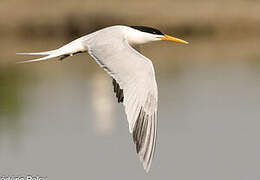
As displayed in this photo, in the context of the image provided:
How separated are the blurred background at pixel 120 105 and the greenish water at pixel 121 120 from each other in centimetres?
2

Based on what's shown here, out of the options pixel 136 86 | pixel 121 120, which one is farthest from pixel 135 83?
pixel 121 120

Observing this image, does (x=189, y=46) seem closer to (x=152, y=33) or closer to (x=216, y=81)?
(x=216, y=81)

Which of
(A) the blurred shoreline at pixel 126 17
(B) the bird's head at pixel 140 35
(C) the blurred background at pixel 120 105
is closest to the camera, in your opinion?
(B) the bird's head at pixel 140 35

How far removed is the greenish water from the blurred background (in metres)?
0.02

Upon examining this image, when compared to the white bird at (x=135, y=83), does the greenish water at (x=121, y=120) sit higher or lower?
lower

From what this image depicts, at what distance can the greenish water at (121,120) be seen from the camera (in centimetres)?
1185

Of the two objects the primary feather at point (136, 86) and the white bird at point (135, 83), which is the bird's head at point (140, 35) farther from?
the primary feather at point (136, 86)

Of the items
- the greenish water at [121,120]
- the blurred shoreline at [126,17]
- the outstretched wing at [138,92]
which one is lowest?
the blurred shoreline at [126,17]

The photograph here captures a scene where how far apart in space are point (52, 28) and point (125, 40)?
60.9 feet

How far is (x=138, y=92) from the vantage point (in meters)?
6.27

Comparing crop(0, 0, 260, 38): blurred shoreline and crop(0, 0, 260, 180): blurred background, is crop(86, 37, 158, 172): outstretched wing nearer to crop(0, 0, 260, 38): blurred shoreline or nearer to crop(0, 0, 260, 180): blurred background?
crop(0, 0, 260, 180): blurred background

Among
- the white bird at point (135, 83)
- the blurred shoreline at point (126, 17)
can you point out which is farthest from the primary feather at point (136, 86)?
the blurred shoreline at point (126, 17)

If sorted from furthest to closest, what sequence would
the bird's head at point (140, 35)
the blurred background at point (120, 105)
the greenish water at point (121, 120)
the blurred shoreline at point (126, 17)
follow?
the blurred shoreline at point (126, 17), the blurred background at point (120, 105), the greenish water at point (121, 120), the bird's head at point (140, 35)

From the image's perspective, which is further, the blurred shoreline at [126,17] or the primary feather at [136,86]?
the blurred shoreline at [126,17]
